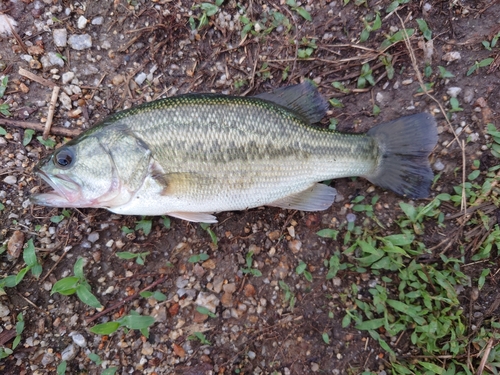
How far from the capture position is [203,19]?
10.9 feet

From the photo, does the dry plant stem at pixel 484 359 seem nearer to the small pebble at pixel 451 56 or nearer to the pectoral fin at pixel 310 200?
the pectoral fin at pixel 310 200

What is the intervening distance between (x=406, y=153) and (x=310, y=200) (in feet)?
3.11

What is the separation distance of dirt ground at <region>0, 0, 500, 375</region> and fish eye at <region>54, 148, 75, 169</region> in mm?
638

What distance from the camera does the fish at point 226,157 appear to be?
8.93 feet

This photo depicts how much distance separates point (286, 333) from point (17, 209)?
278cm

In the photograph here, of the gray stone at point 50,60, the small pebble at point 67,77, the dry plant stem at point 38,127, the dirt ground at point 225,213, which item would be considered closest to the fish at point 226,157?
the dirt ground at point 225,213

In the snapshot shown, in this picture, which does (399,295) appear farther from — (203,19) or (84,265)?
(203,19)

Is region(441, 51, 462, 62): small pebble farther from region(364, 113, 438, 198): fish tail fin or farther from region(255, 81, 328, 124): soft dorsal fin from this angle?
region(255, 81, 328, 124): soft dorsal fin

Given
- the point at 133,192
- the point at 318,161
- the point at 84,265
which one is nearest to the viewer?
the point at 133,192

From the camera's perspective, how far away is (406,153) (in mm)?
3033

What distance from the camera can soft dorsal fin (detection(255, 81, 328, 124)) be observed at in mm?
3084

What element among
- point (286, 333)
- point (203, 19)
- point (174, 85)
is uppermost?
point (203, 19)

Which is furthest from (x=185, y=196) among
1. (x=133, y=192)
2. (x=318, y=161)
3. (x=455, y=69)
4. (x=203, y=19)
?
(x=455, y=69)

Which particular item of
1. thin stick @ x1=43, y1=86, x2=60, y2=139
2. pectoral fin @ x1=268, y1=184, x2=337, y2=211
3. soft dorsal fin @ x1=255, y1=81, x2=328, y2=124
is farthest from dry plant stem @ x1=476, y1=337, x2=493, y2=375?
thin stick @ x1=43, y1=86, x2=60, y2=139
